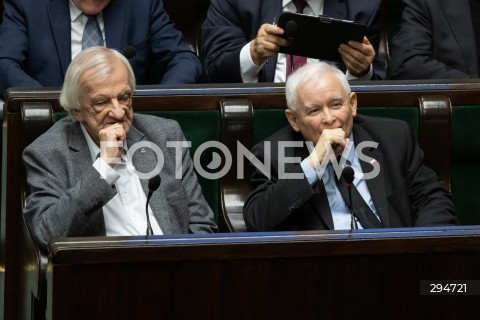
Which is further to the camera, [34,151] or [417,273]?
[34,151]

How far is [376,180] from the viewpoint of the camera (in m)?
2.43

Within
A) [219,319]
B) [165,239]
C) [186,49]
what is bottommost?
[219,319]

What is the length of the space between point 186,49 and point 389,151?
32.5 inches

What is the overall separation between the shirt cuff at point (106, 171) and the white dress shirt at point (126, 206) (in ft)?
0.06

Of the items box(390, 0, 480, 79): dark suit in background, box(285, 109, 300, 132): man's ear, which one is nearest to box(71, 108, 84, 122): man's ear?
box(285, 109, 300, 132): man's ear

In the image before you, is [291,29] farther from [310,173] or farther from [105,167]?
[105,167]

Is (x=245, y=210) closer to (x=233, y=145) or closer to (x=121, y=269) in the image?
(x=233, y=145)

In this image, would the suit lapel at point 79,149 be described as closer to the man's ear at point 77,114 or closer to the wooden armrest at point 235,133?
the man's ear at point 77,114

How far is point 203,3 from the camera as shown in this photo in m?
3.37

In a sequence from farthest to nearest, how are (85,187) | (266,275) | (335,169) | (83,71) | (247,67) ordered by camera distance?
(247,67) < (335,169) < (83,71) < (85,187) < (266,275)

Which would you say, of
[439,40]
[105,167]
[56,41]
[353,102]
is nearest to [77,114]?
[105,167]

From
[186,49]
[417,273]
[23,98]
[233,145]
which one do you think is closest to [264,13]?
[186,49]

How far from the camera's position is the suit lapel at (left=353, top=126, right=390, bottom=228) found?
2.39 m

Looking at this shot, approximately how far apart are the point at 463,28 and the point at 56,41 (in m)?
1.03
